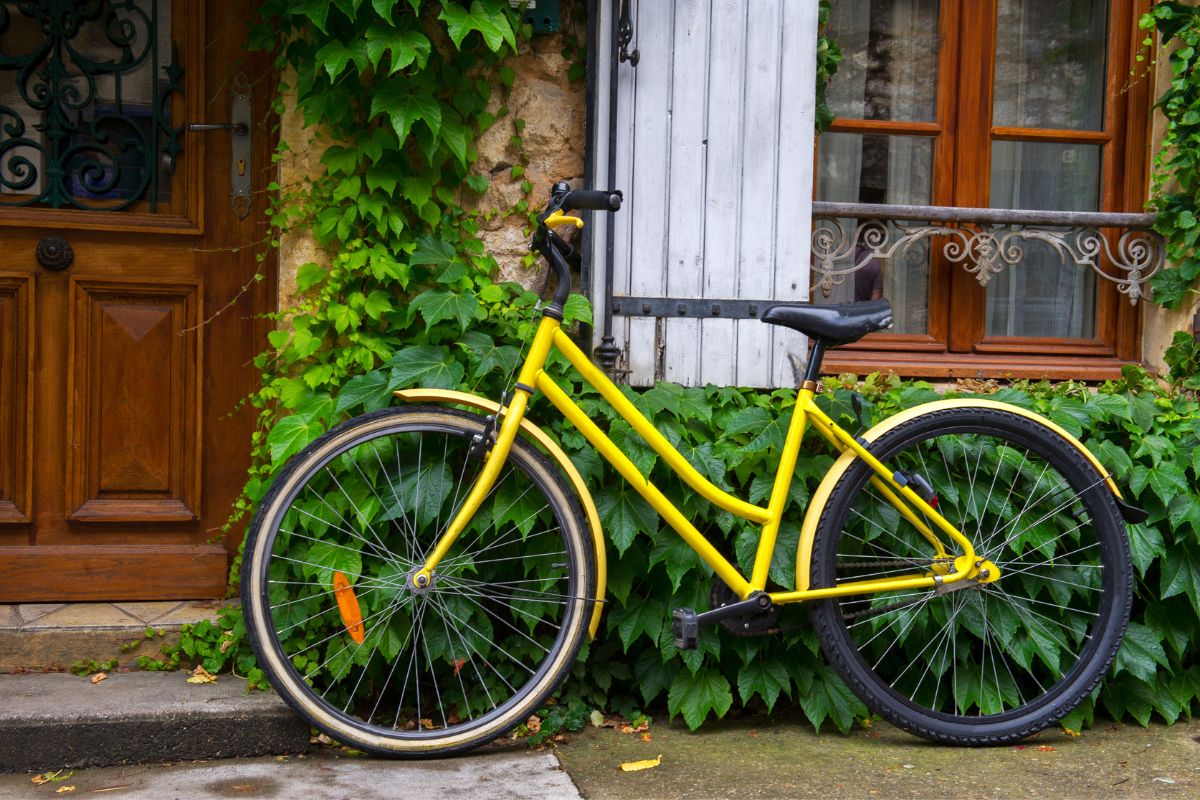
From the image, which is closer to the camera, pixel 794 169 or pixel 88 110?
pixel 794 169

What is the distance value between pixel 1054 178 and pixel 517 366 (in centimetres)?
217

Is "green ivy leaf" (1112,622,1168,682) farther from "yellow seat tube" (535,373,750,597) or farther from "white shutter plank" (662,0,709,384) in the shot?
"white shutter plank" (662,0,709,384)

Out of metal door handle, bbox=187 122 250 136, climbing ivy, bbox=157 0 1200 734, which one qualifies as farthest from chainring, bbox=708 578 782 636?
metal door handle, bbox=187 122 250 136

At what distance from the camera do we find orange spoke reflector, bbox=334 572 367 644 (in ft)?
9.65

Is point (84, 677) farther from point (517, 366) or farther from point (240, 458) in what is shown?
point (517, 366)

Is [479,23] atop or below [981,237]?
atop

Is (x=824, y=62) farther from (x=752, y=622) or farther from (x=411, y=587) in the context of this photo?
(x=411, y=587)

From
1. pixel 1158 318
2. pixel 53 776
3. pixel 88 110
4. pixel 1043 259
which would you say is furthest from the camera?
pixel 1043 259

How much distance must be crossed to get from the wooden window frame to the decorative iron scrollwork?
2240mm

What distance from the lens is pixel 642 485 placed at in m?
3.02

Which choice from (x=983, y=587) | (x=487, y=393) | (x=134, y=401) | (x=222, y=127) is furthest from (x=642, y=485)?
(x=222, y=127)

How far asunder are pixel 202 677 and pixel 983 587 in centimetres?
224

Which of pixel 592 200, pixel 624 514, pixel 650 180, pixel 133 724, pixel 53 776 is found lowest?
pixel 53 776

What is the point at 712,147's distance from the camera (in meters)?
3.39
